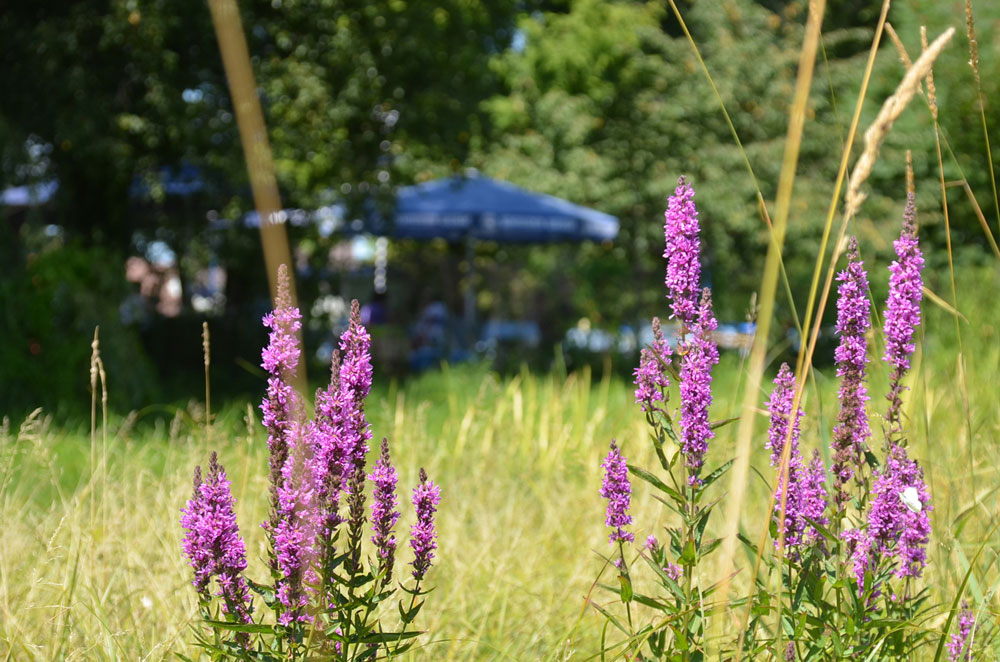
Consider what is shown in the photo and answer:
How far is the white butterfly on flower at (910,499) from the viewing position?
205cm

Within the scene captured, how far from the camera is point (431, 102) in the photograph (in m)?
11.9

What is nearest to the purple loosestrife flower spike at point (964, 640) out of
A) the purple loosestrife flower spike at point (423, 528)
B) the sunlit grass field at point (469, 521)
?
the sunlit grass field at point (469, 521)

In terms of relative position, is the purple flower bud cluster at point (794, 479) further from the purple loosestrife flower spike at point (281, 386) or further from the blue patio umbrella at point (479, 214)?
the blue patio umbrella at point (479, 214)

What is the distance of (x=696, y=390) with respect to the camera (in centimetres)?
191

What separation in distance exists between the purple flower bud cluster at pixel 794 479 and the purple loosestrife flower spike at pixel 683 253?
0.83ft

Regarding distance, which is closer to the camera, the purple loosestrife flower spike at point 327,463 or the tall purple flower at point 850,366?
the purple loosestrife flower spike at point 327,463

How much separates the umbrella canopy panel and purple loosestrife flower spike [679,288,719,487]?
1146cm

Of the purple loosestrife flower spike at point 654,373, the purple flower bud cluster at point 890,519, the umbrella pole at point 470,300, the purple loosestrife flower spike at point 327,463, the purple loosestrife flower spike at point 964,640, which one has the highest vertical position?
the purple loosestrife flower spike at point 654,373

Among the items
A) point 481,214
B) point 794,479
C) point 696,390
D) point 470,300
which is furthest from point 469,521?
point 470,300

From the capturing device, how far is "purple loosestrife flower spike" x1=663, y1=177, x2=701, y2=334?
189 centimetres

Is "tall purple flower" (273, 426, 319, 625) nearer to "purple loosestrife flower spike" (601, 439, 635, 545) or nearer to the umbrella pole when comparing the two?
"purple loosestrife flower spike" (601, 439, 635, 545)

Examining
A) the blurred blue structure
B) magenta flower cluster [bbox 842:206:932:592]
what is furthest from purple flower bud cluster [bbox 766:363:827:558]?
the blurred blue structure

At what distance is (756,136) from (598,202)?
11.0ft

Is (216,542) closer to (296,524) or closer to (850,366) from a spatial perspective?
(296,524)
